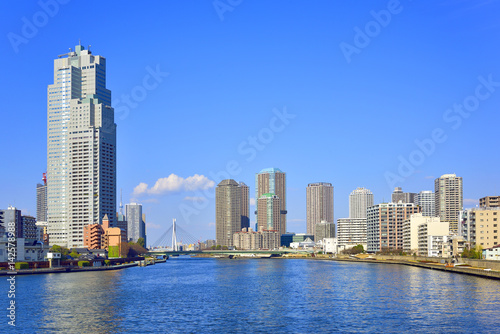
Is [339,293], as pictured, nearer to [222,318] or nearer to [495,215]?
[222,318]

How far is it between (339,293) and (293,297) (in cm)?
927

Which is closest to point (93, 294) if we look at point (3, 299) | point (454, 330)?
point (3, 299)

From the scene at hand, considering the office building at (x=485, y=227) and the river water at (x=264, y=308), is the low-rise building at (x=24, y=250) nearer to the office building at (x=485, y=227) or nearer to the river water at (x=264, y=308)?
the river water at (x=264, y=308)

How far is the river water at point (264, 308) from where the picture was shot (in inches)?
2501

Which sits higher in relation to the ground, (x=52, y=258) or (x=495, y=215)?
(x=495, y=215)

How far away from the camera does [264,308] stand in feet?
258

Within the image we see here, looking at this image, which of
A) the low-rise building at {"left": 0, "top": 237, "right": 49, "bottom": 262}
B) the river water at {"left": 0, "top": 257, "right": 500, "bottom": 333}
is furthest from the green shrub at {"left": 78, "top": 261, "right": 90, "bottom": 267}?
the river water at {"left": 0, "top": 257, "right": 500, "bottom": 333}

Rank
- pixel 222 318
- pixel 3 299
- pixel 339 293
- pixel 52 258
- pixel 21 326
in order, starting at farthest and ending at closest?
pixel 52 258 → pixel 339 293 → pixel 3 299 → pixel 222 318 → pixel 21 326

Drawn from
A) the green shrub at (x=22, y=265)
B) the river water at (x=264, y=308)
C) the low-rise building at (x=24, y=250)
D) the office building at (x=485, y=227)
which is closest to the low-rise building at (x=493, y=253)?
the office building at (x=485, y=227)

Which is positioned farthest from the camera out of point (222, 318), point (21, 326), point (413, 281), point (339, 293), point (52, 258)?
point (52, 258)

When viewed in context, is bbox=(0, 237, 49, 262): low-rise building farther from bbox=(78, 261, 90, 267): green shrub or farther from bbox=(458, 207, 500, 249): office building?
bbox=(458, 207, 500, 249): office building

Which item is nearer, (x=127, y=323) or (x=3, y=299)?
(x=127, y=323)

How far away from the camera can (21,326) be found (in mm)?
65312

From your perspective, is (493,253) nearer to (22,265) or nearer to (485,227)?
(485,227)
